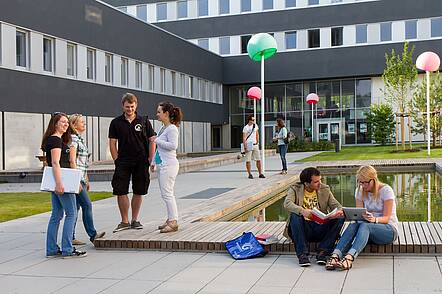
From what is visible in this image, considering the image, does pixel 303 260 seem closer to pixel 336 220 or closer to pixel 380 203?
pixel 336 220

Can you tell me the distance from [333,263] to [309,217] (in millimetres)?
634

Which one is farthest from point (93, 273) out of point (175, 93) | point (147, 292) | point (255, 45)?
point (175, 93)

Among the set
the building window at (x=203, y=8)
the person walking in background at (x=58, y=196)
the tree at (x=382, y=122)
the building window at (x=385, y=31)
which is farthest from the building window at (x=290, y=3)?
the person walking in background at (x=58, y=196)

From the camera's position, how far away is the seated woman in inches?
253

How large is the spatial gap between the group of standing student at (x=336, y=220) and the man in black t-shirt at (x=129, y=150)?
8.17 feet

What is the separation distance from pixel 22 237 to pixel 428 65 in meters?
21.7

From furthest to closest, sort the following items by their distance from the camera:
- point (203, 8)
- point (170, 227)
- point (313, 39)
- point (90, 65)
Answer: point (203, 8)
point (313, 39)
point (90, 65)
point (170, 227)

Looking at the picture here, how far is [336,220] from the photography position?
21.8ft

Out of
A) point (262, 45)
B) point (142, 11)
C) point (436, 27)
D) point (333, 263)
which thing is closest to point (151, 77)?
point (142, 11)

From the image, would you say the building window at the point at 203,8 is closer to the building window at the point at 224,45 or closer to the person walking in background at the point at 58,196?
the building window at the point at 224,45

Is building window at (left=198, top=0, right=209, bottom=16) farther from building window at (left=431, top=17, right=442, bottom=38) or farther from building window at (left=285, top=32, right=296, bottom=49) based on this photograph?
building window at (left=431, top=17, right=442, bottom=38)

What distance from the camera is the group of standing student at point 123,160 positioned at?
740 centimetres

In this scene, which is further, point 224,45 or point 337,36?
point 224,45

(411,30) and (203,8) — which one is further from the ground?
(203,8)
